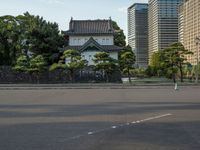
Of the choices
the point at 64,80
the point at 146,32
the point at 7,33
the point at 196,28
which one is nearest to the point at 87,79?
the point at 64,80

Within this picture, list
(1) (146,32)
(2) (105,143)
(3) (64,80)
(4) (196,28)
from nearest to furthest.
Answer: (2) (105,143) < (3) (64,80) < (4) (196,28) < (1) (146,32)

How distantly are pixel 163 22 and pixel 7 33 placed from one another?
62185 mm

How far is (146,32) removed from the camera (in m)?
145

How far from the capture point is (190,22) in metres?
89.4

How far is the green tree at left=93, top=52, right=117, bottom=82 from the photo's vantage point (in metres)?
51.6

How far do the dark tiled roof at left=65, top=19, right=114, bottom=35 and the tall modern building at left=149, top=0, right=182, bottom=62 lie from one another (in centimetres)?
4863

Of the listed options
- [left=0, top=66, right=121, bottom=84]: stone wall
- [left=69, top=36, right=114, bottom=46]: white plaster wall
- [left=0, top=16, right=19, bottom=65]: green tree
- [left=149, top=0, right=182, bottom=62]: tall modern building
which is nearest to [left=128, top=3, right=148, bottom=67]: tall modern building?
[left=149, top=0, right=182, bottom=62]: tall modern building

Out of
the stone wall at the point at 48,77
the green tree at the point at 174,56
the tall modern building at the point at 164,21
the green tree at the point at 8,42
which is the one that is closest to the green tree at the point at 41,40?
the green tree at the point at 8,42

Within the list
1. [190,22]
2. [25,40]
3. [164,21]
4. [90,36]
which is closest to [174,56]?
[90,36]

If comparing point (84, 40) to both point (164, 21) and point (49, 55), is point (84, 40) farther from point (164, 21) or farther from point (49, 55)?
point (164, 21)

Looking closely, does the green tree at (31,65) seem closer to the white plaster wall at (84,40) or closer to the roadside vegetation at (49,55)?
the roadside vegetation at (49,55)

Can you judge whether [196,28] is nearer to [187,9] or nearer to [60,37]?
[187,9]

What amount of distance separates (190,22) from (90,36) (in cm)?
3366

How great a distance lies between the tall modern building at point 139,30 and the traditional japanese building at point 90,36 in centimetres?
7584
